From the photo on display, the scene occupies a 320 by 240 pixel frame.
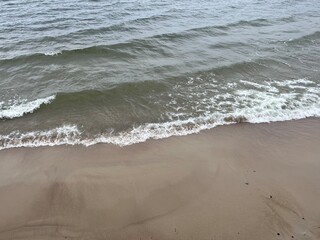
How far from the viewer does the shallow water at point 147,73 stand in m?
8.71

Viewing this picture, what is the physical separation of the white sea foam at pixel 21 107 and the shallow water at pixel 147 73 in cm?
4

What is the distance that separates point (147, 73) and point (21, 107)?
5139mm

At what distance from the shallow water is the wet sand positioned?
82 centimetres

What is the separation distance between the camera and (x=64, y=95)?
10000mm

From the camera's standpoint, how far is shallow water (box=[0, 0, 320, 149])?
871 cm

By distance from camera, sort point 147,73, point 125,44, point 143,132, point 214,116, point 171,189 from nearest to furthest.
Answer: point 171,189 < point 143,132 < point 214,116 < point 147,73 < point 125,44

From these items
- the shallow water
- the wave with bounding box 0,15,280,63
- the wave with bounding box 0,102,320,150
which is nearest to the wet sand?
the wave with bounding box 0,102,320,150

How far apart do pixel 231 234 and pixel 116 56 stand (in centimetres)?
1021

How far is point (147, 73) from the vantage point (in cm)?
1159

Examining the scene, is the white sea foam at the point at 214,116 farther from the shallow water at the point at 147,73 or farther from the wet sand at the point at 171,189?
the wet sand at the point at 171,189

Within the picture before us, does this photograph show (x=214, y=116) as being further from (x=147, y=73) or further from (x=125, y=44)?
(x=125, y=44)

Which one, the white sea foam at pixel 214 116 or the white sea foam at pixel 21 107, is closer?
the white sea foam at pixel 214 116

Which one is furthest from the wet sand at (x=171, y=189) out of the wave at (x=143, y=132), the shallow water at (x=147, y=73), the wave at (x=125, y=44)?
the wave at (x=125, y=44)

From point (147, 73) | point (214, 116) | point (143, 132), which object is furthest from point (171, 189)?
point (147, 73)
